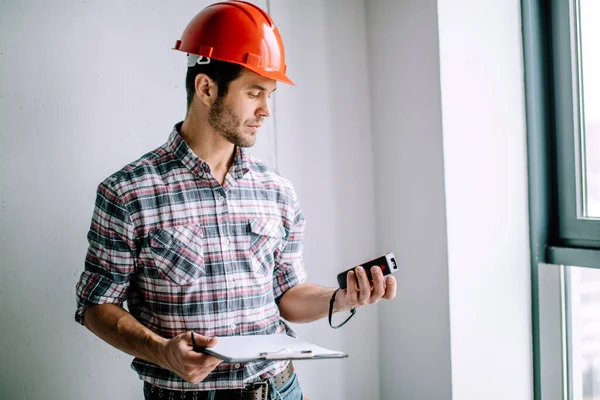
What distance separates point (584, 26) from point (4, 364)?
6.86 feet

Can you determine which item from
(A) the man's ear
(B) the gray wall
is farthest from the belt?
(A) the man's ear

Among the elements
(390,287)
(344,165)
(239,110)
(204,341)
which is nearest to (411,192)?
(344,165)

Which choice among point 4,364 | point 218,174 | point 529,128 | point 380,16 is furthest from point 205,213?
point 529,128

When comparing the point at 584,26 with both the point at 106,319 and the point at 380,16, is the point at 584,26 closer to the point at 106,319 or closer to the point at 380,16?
the point at 380,16

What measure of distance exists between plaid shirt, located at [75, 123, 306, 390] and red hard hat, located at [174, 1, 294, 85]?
231 mm

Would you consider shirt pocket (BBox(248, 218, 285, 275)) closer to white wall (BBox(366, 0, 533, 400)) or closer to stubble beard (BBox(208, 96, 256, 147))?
stubble beard (BBox(208, 96, 256, 147))

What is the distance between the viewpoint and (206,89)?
130cm

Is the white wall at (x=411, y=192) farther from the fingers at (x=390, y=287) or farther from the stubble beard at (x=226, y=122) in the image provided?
the stubble beard at (x=226, y=122)

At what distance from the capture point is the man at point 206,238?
3.88ft

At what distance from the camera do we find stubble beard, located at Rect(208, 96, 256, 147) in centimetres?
128

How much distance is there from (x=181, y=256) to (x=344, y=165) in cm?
93

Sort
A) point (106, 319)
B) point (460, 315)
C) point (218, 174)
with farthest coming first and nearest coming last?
point (460, 315)
point (218, 174)
point (106, 319)

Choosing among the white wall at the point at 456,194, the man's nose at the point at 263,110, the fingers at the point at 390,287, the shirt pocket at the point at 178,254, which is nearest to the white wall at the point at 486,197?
the white wall at the point at 456,194

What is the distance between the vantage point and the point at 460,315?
5.73ft
